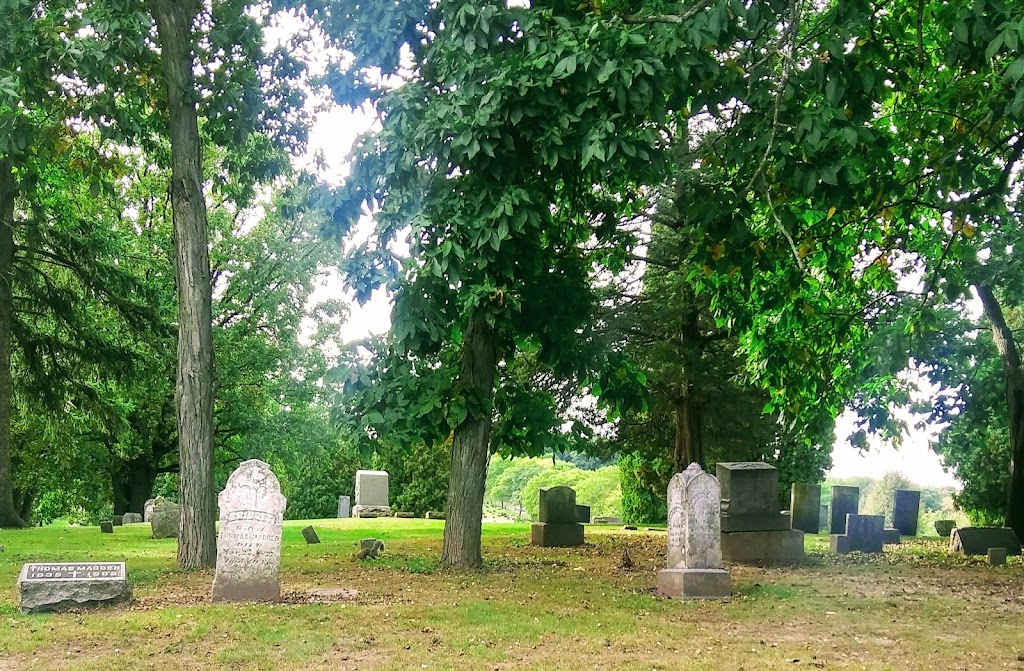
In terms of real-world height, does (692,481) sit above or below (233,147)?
below

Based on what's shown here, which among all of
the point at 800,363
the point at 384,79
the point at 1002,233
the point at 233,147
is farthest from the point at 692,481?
the point at 233,147

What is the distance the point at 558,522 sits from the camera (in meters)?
18.9

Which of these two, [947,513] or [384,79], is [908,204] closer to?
[384,79]

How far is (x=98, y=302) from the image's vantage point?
23.7m

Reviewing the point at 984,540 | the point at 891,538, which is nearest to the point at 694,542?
the point at 984,540

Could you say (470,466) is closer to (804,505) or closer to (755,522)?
(755,522)

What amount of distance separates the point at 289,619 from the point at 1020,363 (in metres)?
17.7

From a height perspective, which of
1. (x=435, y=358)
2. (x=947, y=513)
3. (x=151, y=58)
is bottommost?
(x=947, y=513)

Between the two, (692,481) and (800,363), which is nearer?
(692,481)

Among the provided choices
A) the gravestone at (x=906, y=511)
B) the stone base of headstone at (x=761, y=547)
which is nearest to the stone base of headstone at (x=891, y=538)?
the gravestone at (x=906, y=511)

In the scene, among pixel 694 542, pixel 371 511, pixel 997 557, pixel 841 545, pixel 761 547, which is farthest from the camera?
pixel 371 511

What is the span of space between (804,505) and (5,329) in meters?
19.0

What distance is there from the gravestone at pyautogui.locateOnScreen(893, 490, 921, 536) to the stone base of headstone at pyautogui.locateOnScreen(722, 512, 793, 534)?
38.5ft

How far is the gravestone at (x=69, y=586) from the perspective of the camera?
9.04m
